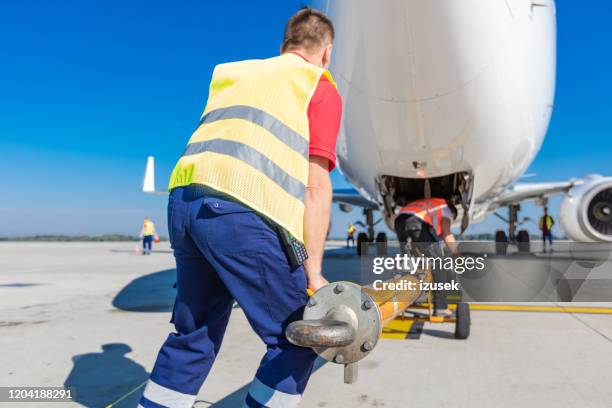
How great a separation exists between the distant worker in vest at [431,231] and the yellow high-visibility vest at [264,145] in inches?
105

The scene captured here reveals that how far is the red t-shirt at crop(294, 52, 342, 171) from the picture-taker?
57.4 inches

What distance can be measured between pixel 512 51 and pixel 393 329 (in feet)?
7.89

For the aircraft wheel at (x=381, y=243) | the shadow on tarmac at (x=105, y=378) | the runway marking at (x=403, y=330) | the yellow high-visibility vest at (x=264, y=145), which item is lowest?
the shadow on tarmac at (x=105, y=378)

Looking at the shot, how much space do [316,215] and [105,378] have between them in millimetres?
1824

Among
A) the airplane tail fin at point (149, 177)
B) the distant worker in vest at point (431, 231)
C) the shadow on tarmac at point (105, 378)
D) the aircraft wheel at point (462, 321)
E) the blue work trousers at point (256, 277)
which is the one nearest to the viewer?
the blue work trousers at point (256, 277)

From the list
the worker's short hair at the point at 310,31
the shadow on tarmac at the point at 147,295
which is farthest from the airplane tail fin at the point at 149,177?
the worker's short hair at the point at 310,31

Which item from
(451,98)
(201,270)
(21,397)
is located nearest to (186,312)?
(201,270)

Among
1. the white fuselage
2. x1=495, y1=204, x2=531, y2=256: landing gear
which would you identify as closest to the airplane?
the white fuselage

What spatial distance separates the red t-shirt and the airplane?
1.85 meters

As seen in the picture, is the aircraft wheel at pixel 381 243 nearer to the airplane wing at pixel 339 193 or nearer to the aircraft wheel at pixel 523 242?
the airplane wing at pixel 339 193

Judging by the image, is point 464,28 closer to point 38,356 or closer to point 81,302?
point 38,356

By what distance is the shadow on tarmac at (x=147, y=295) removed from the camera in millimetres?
4938

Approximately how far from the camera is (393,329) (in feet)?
12.2

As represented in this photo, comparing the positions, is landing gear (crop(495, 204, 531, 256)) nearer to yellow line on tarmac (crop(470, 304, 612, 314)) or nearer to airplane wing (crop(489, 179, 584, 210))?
airplane wing (crop(489, 179, 584, 210))
